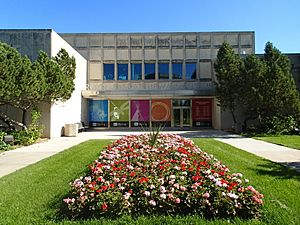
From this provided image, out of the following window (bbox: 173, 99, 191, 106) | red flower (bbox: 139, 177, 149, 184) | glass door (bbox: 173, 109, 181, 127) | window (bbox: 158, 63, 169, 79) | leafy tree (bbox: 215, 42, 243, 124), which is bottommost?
red flower (bbox: 139, 177, 149, 184)

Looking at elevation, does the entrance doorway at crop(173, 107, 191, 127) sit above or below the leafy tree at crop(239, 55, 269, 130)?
below

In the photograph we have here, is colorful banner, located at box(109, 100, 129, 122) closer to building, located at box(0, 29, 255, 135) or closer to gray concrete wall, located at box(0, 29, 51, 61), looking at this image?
building, located at box(0, 29, 255, 135)

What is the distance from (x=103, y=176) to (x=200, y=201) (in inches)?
75.4

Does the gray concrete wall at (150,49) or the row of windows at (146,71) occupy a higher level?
the gray concrete wall at (150,49)

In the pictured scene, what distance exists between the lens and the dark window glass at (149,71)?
97.2ft

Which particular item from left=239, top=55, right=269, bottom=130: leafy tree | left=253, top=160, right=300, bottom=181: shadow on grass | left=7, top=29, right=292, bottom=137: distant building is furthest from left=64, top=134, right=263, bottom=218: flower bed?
left=7, top=29, right=292, bottom=137: distant building

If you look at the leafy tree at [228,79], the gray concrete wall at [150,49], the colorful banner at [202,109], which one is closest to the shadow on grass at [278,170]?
the leafy tree at [228,79]

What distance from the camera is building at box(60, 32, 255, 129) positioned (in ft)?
Result: 95.8

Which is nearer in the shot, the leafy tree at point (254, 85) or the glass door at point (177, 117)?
the leafy tree at point (254, 85)

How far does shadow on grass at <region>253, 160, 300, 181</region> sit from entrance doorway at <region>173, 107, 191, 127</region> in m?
20.0

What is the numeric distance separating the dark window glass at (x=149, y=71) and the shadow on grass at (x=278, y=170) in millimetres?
21326

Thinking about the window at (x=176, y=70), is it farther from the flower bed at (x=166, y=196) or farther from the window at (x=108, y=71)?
the flower bed at (x=166, y=196)

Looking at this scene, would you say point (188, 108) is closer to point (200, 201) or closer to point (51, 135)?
point (51, 135)

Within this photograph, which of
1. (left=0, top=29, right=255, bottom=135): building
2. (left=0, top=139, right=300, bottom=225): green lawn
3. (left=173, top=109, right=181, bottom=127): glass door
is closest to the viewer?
(left=0, top=139, right=300, bottom=225): green lawn
